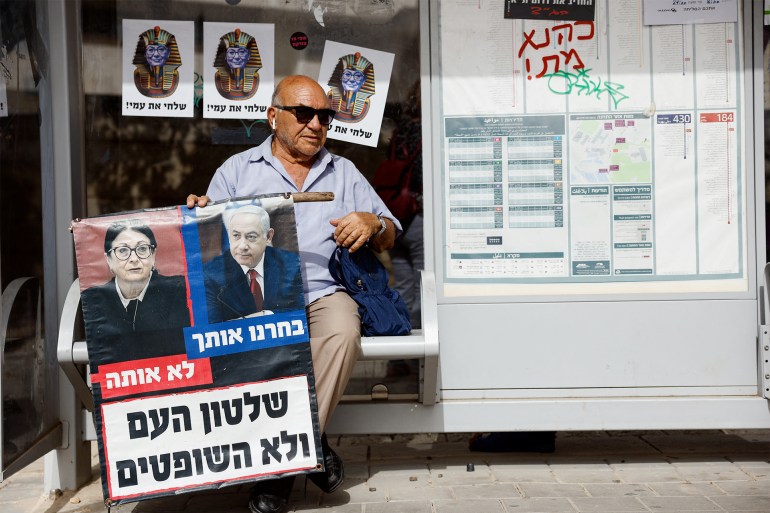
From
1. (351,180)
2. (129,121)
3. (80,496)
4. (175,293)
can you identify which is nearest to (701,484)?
(351,180)

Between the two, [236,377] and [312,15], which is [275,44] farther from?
[236,377]

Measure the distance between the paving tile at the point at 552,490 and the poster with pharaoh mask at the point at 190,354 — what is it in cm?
95

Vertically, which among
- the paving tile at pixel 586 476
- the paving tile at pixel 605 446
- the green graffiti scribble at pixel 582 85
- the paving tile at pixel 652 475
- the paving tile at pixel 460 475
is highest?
the green graffiti scribble at pixel 582 85

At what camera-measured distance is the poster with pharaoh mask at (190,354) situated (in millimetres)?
3625

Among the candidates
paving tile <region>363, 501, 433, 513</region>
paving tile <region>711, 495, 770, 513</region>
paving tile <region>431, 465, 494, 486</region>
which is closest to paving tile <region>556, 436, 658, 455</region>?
paving tile <region>431, 465, 494, 486</region>

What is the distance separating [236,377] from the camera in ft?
12.1

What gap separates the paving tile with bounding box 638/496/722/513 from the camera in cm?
371

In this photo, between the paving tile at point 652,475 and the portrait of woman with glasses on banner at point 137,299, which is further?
the paving tile at point 652,475

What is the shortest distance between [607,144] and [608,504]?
1.61 meters

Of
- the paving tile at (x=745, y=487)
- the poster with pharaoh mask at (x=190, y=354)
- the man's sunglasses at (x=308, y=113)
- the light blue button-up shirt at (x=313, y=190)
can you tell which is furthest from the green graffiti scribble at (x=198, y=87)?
the paving tile at (x=745, y=487)

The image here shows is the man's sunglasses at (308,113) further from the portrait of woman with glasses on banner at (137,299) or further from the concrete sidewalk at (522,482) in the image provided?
the concrete sidewalk at (522,482)

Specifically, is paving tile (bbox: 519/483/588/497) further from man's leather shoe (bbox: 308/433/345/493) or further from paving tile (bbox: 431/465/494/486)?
man's leather shoe (bbox: 308/433/345/493)

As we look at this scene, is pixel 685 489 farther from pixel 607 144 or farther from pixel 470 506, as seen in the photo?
pixel 607 144

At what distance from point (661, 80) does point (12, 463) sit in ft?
10.6
